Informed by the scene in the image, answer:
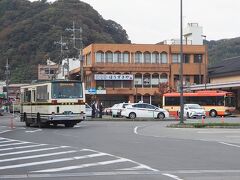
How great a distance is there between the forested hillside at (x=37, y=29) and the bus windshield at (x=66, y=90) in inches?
2766

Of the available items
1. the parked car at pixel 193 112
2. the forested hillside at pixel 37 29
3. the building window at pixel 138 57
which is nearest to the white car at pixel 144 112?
the parked car at pixel 193 112

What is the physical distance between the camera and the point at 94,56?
87562mm

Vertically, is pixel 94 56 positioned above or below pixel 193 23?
below

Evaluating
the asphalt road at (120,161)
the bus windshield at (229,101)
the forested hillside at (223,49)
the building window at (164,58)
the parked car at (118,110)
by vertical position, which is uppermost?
the forested hillside at (223,49)

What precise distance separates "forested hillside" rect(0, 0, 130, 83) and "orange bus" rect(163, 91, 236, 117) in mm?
43522

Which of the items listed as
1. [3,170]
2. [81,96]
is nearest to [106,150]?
[3,170]

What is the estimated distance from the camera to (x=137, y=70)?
88812 millimetres

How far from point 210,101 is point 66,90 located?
33373 mm

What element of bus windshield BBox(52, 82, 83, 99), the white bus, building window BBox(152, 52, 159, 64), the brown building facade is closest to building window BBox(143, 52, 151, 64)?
the brown building facade

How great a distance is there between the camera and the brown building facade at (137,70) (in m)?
87.4

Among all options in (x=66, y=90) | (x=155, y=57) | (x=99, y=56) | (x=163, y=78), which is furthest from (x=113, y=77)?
(x=66, y=90)

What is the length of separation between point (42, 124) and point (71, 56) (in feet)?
273

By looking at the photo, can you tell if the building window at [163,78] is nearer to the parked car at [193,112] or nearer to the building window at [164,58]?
the building window at [164,58]

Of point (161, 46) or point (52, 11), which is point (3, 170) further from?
point (52, 11)
